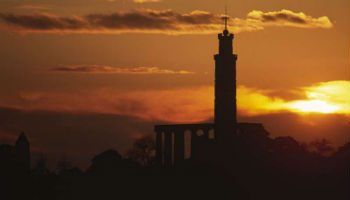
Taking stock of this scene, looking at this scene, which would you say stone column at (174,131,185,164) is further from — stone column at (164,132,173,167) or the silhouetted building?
the silhouetted building

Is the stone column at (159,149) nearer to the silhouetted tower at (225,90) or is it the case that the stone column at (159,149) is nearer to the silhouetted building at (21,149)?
the silhouetted tower at (225,90)

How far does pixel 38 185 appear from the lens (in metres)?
94.2

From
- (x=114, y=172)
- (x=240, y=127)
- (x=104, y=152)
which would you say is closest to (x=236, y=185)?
(x=114, y=172)

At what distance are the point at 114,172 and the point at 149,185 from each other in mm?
6827

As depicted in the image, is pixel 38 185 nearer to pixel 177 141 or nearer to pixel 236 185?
pixel 236 185

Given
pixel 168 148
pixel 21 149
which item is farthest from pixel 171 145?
pixel 21 149

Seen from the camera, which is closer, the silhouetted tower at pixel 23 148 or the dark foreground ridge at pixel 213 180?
the dark foreground ridge at pixel 213 180

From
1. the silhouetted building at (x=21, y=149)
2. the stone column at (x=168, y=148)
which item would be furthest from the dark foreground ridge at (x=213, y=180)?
the silhouetted building at (x=21, y=149)

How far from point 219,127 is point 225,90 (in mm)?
4192

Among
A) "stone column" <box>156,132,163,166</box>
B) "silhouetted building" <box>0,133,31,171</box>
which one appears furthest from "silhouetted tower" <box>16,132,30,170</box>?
"stone column" <box>156,132,163,166</box>

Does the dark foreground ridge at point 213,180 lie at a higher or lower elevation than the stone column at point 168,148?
lower

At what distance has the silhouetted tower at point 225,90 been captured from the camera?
11931 cm

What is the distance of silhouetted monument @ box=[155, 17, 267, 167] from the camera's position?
387ft

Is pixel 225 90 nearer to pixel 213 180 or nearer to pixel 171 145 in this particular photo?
pixel 171 145
